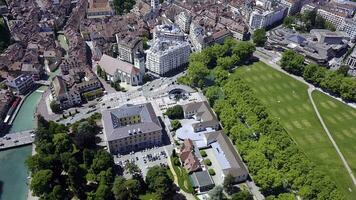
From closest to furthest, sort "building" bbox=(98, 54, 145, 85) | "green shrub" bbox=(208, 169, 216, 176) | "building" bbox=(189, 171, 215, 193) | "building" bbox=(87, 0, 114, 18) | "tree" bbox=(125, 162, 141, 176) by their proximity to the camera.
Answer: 1. "building" bbox=(189, 171, 215, 193)
2. "tree" bbox=(125, 162, 141, 176)
3. "green shrub" bbox=(208, 169, 216, 176)
4. "building" bbox=(98, 54, 145, 85)
5. "building" bbox=(87, 0, 114, 18)

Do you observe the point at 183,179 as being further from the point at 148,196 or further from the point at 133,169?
the point at 133,169

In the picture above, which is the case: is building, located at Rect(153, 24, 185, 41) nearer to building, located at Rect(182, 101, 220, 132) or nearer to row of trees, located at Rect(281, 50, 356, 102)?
building, located at Rect(182, 101, 220, 132)

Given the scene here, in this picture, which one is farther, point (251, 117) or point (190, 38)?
point (190, 38)

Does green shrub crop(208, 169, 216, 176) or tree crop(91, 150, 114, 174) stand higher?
A: tree crop(91, 150, 114, 174)

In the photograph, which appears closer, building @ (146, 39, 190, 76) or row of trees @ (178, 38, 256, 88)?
row of trees @ (178, 38, 256, 88)

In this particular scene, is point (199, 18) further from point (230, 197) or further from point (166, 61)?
point (230, 197)

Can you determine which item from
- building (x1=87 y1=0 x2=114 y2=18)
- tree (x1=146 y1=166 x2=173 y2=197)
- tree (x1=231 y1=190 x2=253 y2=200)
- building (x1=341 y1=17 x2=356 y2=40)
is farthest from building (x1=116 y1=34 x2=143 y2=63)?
building (x1=341 y1=17 x2=356 y2=40)

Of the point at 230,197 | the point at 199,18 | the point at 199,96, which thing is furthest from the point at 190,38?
the point at 230,197

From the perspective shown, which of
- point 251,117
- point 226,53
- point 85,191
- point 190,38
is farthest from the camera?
point 190,38
